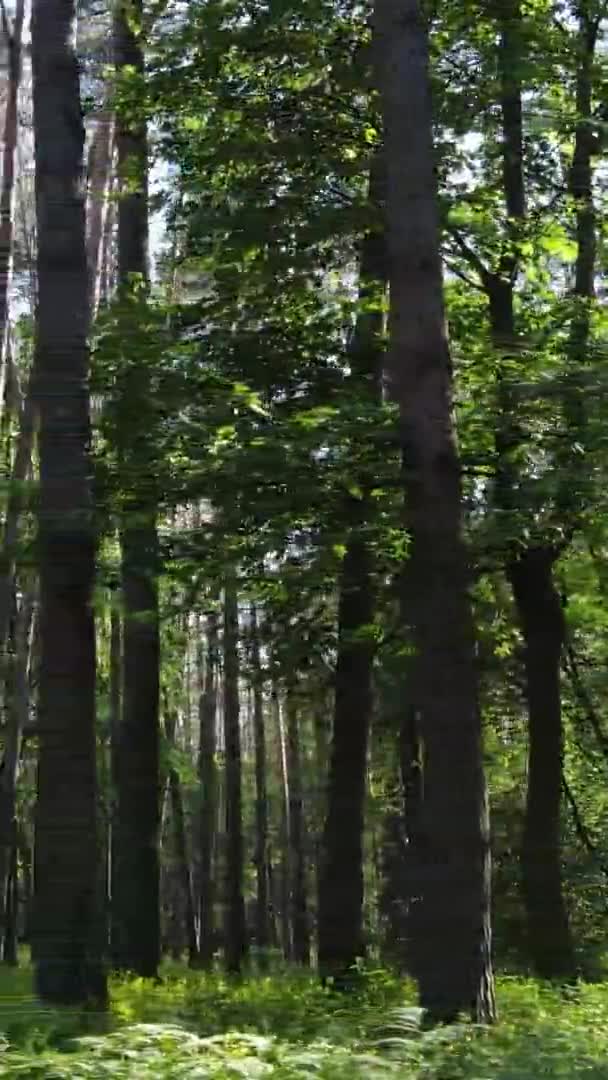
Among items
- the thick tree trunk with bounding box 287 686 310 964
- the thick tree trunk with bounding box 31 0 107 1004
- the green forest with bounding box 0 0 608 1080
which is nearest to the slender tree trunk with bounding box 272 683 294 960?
the thick tree trunk with bounding box 287 686 310 964

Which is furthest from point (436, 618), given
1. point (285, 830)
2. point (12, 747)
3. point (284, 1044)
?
point (285, 830)

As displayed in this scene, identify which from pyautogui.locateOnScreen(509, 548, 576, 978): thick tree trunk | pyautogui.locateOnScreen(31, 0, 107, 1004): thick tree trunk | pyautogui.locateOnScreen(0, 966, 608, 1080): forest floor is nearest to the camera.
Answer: pyautogui.locateOnScreen(0, 966, 608, 1080): forest floor

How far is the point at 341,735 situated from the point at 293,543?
4928mm

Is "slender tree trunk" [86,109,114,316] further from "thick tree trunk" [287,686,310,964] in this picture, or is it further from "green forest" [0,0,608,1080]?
"thick tree trunk" [287,686,310,964]

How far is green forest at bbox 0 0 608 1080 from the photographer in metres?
9.38

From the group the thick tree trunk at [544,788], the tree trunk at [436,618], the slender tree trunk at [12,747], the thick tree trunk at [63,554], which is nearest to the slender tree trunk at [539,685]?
the thick tree trunk at [544,788]

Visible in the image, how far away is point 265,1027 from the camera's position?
9195 mm

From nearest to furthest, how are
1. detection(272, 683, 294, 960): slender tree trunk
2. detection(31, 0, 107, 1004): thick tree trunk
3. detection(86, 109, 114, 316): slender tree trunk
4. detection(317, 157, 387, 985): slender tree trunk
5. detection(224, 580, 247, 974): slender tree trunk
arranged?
detection(31, 0, 107, 1004): thick tree trunk → detection(317, 157, 387, 985): slender tree trunk → detection(86, 109, 114, 316): slender tree trunk → detection(224, 580, 247, 974): slender tree trunk → detection(272, 683, 294, 960): slender tree trunk

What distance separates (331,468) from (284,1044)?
471cm

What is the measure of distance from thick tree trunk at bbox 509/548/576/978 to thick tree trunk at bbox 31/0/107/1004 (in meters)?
7.85

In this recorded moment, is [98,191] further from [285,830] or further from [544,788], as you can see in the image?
[285,830]

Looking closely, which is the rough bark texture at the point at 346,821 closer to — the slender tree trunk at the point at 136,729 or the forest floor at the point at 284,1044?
the slender tree trunk at the point at 136,729

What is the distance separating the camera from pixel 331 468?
10867mm

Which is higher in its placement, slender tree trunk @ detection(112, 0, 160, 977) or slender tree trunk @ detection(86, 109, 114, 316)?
slender tree trunk @ detection(86, 109, 114, 316)
